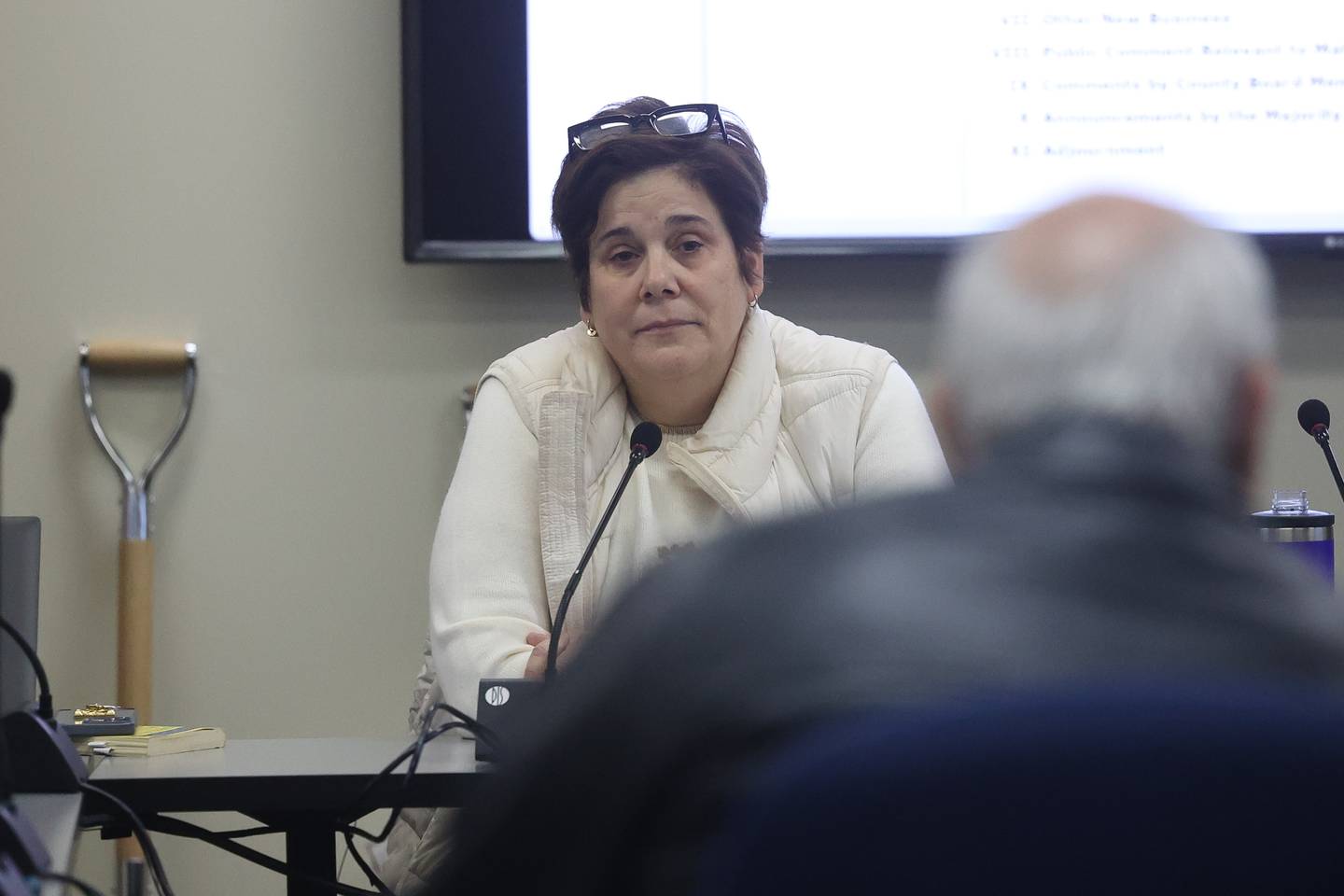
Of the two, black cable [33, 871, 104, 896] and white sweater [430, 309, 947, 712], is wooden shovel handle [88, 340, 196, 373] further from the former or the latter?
black cable [33, 871, 104, 896]

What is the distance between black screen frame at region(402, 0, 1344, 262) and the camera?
2.84 metres

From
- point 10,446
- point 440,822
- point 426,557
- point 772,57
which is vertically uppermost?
point 772,57

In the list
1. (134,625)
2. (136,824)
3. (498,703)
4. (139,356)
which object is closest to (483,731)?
(498,703)

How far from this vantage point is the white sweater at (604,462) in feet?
6.93

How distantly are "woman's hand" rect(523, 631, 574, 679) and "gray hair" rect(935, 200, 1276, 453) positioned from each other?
1.10 metres

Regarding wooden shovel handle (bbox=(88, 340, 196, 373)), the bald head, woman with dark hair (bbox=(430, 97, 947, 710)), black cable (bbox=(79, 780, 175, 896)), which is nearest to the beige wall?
wooden shovel handle (bbox=(88, 340, 196, 373))

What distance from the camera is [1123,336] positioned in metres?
0.79

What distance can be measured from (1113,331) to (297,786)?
1132 mm

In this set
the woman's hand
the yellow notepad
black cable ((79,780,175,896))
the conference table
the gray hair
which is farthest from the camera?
the woman's hand

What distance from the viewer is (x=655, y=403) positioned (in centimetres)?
232

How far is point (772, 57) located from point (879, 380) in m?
0.86

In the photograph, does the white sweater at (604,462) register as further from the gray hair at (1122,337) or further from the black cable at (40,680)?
the gray hair at (1122,337)

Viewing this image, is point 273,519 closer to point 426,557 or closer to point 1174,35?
point 426,557

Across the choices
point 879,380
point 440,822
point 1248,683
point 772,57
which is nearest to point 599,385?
point 879,380
